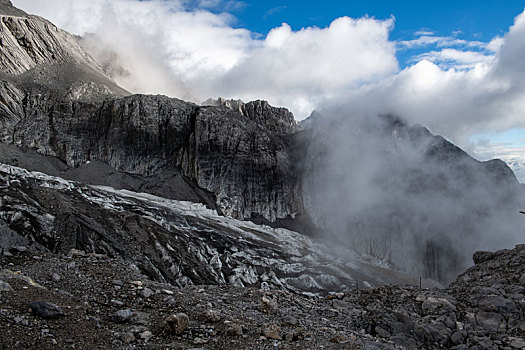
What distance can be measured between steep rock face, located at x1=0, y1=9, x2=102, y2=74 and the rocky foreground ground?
9172 cm

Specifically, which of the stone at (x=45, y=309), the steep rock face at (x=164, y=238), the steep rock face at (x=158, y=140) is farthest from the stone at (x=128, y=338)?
the steep rock face at (x=158, y=140)

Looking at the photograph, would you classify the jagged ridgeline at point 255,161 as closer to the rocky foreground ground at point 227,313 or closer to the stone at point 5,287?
the rocky foreground ground at point 227,313

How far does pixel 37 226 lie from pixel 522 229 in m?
134

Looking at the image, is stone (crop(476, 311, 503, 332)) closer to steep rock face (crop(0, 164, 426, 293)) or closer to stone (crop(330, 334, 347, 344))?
stone (crop(330, 334, 347, 344))

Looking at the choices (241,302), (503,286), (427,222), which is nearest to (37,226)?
(241,302)

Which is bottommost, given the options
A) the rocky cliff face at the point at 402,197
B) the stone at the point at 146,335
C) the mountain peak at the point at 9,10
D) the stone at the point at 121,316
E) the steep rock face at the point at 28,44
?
the stone at the point at 146,335

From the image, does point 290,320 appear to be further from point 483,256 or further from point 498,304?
point 483,256

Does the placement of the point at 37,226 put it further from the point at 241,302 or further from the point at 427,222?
the point at 427,222

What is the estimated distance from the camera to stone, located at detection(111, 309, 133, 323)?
32.0 feet

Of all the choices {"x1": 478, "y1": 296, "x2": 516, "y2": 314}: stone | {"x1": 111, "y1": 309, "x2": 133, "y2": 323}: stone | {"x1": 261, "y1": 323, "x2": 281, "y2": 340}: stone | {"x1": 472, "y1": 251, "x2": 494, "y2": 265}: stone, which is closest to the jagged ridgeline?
{"x1": 472, "y1": 251, "x2": 494, "y2": 265}: stone

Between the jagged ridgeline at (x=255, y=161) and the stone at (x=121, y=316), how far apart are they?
71.9 meters

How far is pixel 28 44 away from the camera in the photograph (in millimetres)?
88750

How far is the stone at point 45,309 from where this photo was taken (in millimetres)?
8630

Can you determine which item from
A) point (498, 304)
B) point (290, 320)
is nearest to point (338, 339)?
point (290, 320)
